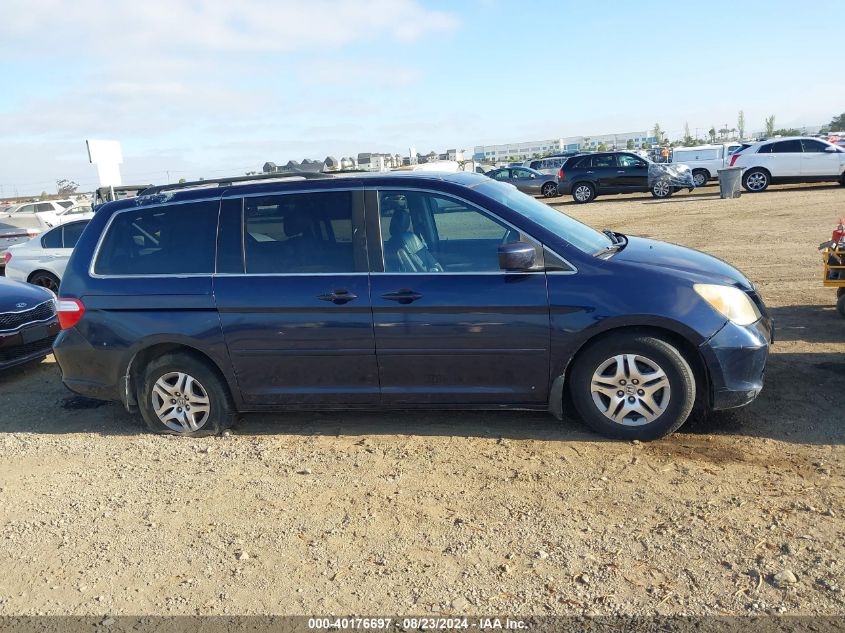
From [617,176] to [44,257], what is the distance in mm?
19464

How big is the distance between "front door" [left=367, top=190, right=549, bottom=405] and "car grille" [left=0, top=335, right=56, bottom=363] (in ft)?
14.5

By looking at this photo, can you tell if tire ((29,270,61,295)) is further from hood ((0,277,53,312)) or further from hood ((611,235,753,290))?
hood ((611,235,753,290))

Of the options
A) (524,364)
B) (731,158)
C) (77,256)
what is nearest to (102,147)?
(77,256)

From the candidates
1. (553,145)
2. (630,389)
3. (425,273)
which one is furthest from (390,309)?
(553,145)

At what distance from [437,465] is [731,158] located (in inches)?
904

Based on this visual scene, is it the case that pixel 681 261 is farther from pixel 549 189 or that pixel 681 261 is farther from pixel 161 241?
pixel 549 189

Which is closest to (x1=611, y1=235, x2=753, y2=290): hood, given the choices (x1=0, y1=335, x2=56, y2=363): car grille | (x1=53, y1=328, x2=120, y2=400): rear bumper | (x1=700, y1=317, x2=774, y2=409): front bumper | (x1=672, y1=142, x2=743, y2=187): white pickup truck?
(x1=700, y1=317, x2=774, y2=409): front bumper

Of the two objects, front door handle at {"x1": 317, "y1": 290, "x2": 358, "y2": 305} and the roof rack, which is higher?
Answer: the roof rack

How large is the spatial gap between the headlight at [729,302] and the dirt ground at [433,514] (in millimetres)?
763

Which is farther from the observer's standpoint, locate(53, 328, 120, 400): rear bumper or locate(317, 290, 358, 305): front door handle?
locate(53, 328, 120, 400): rear bumper

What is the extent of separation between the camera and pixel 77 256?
5.37 metres

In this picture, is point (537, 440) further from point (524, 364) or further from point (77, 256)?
point (77, 256)

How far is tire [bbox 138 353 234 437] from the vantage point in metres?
5.21

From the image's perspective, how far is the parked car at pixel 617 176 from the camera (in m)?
24.6
